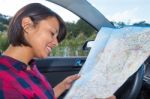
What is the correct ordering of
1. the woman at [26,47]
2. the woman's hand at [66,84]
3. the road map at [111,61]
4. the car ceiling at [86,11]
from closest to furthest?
the woman at [26,47]
the road map at [111,61]
the woman's hand at [66,84]
the car ceiling at [86,11]

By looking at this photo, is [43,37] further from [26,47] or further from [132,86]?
[132,86]

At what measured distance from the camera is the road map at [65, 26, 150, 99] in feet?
5.23

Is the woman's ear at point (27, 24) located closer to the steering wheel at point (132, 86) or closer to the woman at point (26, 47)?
the woman at point (26, 47)

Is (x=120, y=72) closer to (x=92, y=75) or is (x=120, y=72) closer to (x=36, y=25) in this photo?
(x=92, y=75)

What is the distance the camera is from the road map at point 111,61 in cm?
159

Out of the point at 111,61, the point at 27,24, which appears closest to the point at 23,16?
the point at 27,24

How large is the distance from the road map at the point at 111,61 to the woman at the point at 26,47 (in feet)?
0.71

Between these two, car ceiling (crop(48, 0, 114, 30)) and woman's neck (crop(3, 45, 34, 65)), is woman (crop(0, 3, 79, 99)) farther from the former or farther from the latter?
car ceiling (crop(48, 0, 114, 30))

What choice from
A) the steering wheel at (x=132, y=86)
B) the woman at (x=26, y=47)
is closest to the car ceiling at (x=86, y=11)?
the steering wheel at (x=132, y=86)

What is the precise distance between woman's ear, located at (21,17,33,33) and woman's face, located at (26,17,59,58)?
1 cm

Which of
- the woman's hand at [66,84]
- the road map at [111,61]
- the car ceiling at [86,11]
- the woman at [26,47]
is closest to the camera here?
the woman at [26,47]

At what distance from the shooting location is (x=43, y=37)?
4.97ft

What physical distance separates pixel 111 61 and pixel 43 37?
339 millimetres

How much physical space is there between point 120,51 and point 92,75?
0.16 meters
